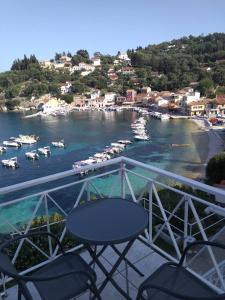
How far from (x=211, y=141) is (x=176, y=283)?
27.4 m

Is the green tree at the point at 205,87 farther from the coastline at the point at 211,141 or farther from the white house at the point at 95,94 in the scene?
the white house at the point at 95,94

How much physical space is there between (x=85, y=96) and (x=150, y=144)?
114 feet

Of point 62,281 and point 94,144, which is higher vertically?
point 62,281

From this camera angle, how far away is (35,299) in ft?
7.25

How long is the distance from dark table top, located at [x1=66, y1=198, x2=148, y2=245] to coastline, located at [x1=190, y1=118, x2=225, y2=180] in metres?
16.4

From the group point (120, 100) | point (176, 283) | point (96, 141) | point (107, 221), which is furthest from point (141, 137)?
point (120, 100)

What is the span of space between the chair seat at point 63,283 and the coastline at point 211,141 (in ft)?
54.8

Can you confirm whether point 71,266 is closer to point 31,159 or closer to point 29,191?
point 29,191

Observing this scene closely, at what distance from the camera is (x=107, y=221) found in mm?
1997

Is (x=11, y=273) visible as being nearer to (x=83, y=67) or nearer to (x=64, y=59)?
(x=83, y=67)

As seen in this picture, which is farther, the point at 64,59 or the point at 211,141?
the point at 64,59

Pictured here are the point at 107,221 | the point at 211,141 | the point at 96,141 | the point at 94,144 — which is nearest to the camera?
the point at 107,221

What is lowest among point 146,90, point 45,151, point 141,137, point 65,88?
point 45,151

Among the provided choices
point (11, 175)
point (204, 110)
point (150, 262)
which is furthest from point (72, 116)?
point (150, 262)
